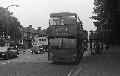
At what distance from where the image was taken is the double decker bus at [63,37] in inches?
860

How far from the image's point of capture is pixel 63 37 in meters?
22.3

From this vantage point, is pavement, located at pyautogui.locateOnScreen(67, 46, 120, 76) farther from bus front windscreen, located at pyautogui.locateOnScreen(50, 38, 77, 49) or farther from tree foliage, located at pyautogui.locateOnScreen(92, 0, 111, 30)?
bus front windscreen, located at pyautogui.locateOnScreen(50, 38, 77, 49)

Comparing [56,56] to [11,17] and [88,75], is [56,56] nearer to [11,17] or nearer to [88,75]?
[88,75]

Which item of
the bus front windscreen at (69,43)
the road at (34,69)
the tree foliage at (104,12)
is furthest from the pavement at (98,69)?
the bus front windscreen at (69,43)

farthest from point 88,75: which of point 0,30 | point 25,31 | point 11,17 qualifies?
point 25,31

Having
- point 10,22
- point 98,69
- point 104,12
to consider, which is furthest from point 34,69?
point 10,22

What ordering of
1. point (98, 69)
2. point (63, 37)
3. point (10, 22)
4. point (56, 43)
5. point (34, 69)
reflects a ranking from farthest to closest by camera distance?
point (10, 22), point (56, 43), point (63, 37), point (34, 69), point (98, 69)

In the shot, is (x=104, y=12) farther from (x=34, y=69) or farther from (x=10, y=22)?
(x=10, y=22)

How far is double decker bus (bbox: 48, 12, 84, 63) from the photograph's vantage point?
21839 mm

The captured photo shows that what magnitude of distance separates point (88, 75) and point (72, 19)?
9503mm

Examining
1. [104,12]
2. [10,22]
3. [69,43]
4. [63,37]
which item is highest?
[10,22]

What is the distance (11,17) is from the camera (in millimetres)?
73500

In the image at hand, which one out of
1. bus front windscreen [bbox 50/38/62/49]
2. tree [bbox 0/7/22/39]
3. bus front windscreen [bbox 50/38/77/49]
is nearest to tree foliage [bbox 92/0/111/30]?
bus front windscreen [bbox 50/38/77/49]

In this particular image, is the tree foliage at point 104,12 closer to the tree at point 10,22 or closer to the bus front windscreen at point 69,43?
the bus front windscreen at point 69,43
